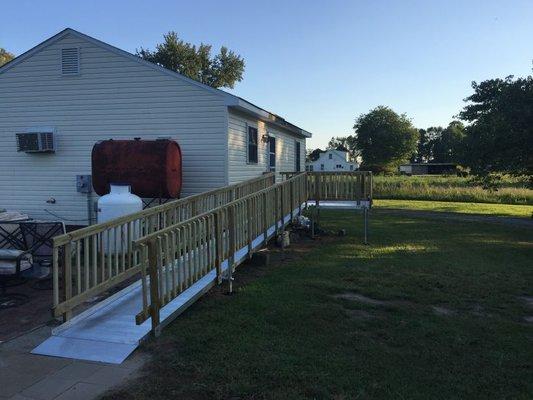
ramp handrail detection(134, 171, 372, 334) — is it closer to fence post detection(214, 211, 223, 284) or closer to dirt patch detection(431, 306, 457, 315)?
fence post detection(214, 211, 223, 284)

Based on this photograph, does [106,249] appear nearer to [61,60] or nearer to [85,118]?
[85,118]

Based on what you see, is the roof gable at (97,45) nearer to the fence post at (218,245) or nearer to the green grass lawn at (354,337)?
the green grass lawn at (354,337)

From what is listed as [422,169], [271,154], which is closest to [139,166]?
[271,154]

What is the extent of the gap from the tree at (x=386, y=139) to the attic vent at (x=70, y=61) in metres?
78.1

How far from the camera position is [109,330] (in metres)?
4.70

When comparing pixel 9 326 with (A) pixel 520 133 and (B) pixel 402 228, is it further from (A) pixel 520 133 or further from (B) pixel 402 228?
(A) pixel 520 133

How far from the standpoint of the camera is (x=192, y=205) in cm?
793

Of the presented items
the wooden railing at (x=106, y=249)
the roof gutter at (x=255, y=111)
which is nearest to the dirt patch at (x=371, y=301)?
the wooden railing at (x=106, y=249)

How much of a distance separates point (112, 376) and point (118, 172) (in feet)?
22.4

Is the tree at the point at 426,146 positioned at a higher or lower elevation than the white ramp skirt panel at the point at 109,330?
higher

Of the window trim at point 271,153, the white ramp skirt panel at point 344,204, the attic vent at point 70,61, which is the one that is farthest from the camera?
the window trim at point 271,153

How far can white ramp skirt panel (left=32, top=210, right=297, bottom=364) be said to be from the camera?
14.0 ft

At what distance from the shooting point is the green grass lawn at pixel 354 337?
368 centimetres

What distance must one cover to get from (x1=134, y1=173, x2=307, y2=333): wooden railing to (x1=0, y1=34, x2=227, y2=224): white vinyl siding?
2.64 meters
